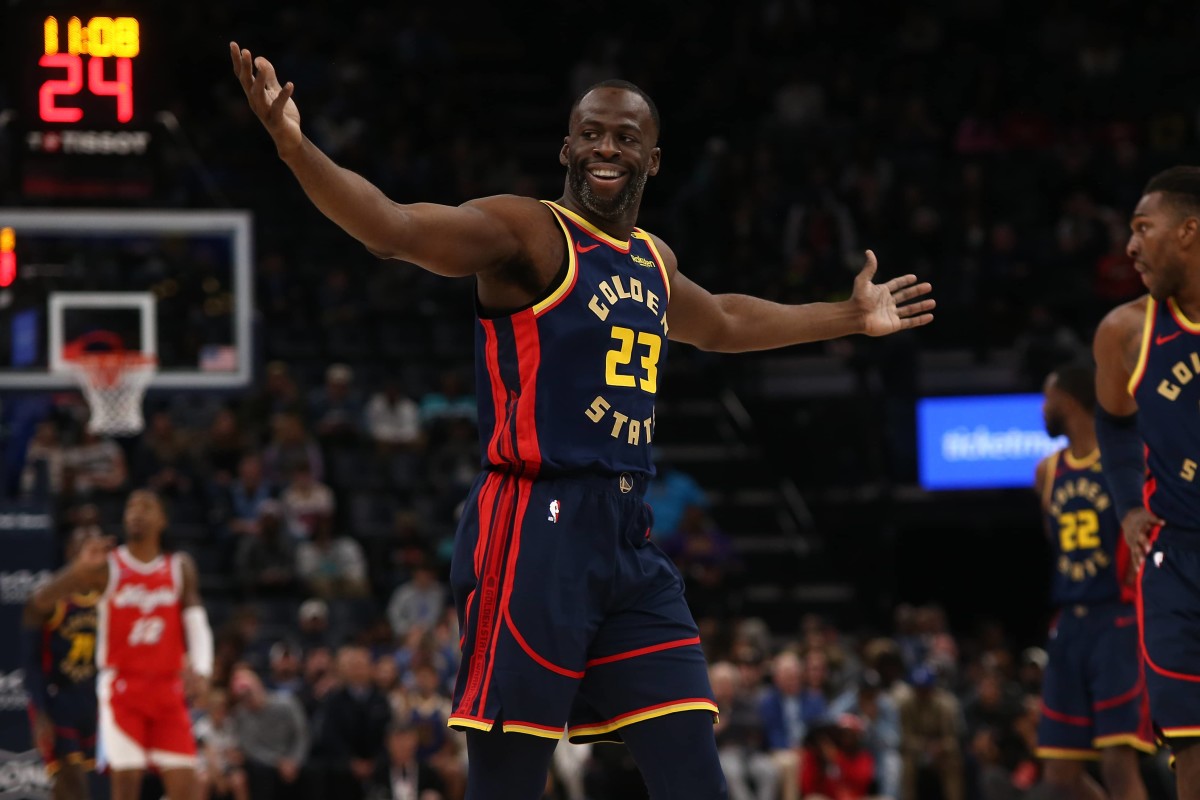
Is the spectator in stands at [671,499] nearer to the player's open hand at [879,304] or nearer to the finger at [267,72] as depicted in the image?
the player's open hand at [879,304]

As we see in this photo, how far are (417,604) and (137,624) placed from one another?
4979mm

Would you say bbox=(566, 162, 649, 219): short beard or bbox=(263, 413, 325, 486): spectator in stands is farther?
bbox=(263, 413, 325, 486): spectator in stands

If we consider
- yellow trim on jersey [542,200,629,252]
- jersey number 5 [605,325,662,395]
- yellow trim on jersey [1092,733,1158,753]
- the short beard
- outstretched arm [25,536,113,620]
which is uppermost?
the short beard

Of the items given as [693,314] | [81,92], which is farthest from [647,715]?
[81,92]

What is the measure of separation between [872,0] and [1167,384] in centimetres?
1794

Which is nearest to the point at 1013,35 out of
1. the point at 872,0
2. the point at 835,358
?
the point at 872,0

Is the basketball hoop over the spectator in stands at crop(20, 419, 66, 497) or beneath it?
over

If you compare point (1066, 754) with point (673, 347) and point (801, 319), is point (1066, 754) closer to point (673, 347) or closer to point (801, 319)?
point (801, 319)

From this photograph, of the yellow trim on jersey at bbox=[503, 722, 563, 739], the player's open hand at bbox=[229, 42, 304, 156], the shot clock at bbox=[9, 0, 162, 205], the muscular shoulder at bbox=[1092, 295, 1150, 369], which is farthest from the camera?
the shot clock at bbox=[9, 0, 162, 205]

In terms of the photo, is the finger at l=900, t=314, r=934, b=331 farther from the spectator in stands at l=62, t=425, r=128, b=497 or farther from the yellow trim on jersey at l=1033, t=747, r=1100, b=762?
the spectator in stands at l=62, t=425, r=128, b=497

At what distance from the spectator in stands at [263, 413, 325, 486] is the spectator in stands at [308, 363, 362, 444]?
549mm

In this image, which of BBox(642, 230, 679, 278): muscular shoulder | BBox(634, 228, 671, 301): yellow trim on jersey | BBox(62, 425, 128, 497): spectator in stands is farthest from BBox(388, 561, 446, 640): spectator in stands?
BBox(634, 228, 671, 301): yellow trim on jersey

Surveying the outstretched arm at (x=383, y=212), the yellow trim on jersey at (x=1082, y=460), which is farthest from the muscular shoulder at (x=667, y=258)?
the yellow trim on jersey at (x=1082, y=460)

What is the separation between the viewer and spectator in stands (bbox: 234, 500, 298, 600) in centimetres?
1522
